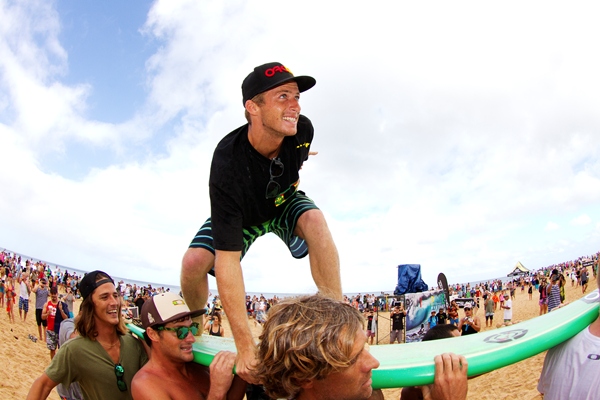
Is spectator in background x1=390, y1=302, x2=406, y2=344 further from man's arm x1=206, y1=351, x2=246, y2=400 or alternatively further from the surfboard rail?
man's arm x1=206, y1=351, x2=246, y2=400

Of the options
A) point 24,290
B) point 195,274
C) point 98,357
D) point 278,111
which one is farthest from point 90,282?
point 24,290

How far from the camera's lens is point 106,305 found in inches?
124

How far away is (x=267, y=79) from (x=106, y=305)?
6.52 ft

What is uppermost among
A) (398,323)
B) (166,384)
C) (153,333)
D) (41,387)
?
(153,333)

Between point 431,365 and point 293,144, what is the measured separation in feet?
5.04

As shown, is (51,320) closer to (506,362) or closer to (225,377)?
(225,377)

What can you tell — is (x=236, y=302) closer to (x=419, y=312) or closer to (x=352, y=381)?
(x=352, y=381)

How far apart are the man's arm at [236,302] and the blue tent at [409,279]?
11102 mm

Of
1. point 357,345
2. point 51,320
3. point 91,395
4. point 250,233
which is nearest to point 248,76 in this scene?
point 250,233

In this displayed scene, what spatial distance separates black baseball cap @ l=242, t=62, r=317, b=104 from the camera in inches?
97.0

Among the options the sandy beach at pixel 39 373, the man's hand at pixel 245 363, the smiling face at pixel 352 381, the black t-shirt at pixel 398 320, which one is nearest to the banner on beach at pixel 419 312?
the black t-shirt at pixel 398 320

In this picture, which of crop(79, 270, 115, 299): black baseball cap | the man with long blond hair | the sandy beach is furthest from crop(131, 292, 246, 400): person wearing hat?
the sandy beach

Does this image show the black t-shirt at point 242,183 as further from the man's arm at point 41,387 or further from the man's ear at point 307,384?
the man's arm at point 41,387

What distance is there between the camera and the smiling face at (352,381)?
1.43 m
